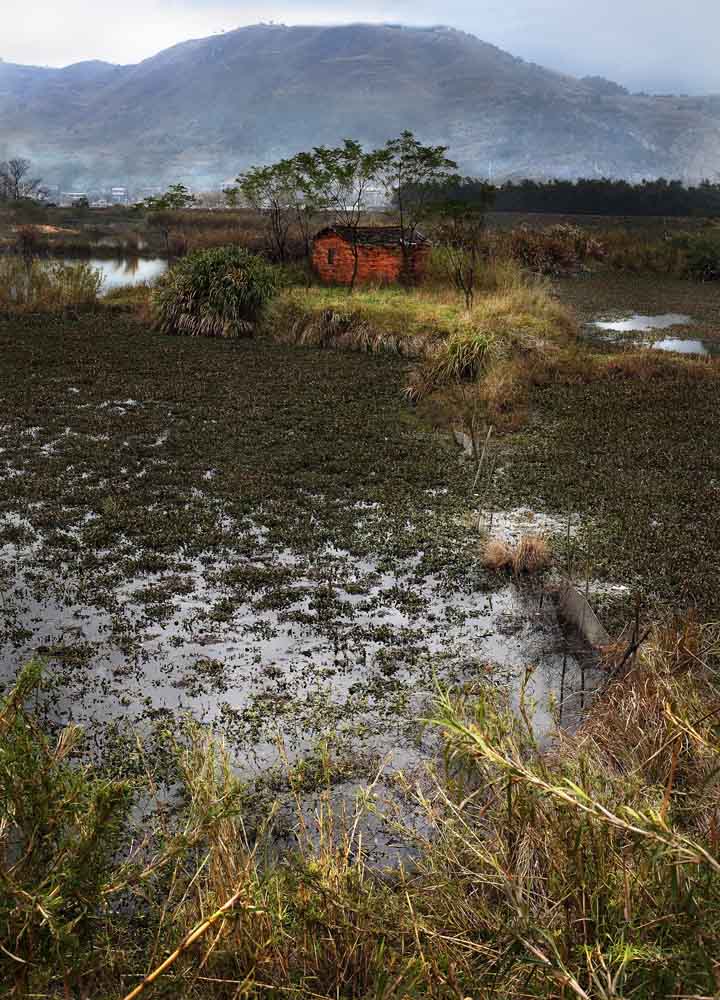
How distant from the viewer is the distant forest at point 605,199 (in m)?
60.1

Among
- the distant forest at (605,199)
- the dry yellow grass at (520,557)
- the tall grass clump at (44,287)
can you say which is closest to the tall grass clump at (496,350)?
the dry yellow grass at (520,557)

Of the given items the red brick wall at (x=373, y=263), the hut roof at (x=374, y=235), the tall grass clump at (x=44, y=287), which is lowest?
the tall grass clump at (x=44, y=287)

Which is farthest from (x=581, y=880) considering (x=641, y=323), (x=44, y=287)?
(x=44, y=287)

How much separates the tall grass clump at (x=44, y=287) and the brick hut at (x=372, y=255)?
704 cm

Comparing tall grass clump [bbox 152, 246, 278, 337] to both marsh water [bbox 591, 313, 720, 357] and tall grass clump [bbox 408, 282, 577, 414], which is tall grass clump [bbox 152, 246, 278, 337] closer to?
tall grass clump [bbox 408, 282, 577, 414]

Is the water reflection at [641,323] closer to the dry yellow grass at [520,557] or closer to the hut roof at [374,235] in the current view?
the hut roof at [374,235]

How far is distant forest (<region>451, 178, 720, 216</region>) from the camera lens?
60125mm

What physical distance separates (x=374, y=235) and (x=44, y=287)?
945 cm

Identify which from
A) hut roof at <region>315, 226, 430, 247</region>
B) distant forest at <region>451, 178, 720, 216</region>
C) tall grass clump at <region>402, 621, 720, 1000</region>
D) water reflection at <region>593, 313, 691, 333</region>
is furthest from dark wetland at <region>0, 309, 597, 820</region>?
distant forest at <region>451, 178, 720, 216</region>

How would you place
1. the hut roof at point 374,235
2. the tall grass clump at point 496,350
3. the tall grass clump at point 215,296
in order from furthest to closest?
the hut roof at point 374,235
the tall grass clump at point 215,296
the tall grass clump at point 496,350

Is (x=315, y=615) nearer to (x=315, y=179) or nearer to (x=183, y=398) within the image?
(x=183, y=398)

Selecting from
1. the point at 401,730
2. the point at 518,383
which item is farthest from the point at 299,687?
the point at 518,383

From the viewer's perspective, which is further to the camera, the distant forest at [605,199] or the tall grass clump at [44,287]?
the distant forest at [605,199]

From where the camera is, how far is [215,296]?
60.3ft
